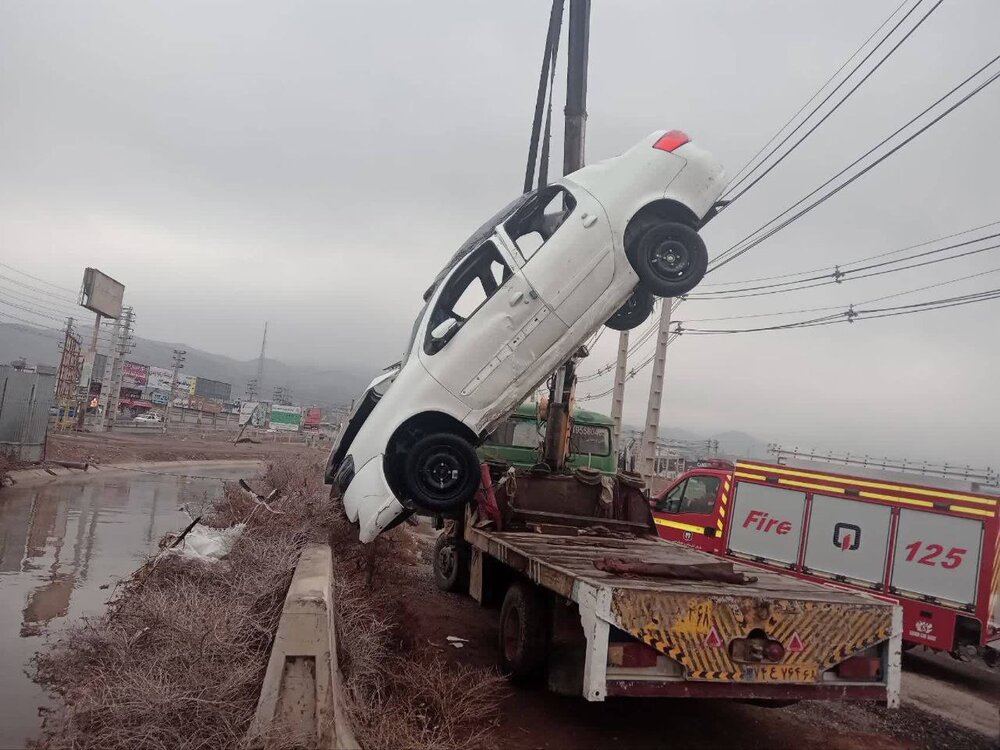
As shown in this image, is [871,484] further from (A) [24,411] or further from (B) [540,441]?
(A) [24,411]

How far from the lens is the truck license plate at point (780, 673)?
14.4 feet

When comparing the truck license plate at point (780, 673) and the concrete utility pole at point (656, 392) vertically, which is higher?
the concrete utility pole at point (656, 392)

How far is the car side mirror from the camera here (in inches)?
268

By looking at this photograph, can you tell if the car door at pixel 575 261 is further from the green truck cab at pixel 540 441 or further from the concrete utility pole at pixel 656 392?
the concrete utility pole at pixel 656 392

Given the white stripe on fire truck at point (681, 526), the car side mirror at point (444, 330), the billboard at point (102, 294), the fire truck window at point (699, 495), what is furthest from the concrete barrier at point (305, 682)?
the billboard at point (102, 294)

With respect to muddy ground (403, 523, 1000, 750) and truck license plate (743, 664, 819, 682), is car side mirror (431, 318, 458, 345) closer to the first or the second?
muddy ground (403, 523, 1000, 750)

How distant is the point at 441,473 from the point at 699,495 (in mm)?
5014

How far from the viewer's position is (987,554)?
7.59 meters

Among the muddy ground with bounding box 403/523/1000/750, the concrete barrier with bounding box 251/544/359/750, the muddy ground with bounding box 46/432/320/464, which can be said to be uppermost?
the concrete barrier with bounding box 251/544/359/750

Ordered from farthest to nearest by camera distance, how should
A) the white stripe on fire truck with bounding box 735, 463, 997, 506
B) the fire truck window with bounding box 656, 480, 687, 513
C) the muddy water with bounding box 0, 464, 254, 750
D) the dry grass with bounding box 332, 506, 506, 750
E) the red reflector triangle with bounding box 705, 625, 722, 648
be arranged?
the fire truck window with bounding box 656, 480, 687, 513, the white stripe on fire truck with bounding box 735, 463, 997, 506, the muddy water with bounding box 0, 464, 254, 750, the red reflector triangle with bounding box 705, 625, 722, 648, the dry grass with bounding box 332, 506, 506, 750

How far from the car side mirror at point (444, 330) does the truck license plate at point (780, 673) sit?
3697mm

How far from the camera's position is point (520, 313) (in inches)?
265

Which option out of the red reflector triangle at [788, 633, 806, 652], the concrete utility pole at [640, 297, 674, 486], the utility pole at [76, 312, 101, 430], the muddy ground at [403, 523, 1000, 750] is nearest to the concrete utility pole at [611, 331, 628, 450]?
the concrete utility pole at [640, 297, 674, 486]

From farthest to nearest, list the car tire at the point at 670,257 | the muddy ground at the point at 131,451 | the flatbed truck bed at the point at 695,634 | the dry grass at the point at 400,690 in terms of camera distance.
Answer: the muddy ground at the point at 131,451 → the car tire at the point at 670,257 → the flatbed truck bed at the point at 695,634 → the dry grass at the point at 400,690
